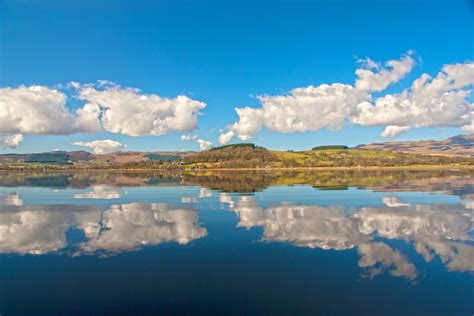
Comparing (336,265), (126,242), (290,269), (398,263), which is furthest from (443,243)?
(126,242)

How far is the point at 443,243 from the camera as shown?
20.6 meters

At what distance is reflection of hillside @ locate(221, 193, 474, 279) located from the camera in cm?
1794

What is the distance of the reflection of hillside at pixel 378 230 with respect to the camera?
17.9 metres

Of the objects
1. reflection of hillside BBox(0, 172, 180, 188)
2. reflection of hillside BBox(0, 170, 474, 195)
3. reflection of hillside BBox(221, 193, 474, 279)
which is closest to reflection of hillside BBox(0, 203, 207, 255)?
reflection of hillside BBox(221, 193, 474, 279)

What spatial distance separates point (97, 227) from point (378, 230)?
2050cm

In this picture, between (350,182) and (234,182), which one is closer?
(350,182)

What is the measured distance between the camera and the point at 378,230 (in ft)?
79.2

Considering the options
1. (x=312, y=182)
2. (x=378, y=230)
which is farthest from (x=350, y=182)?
(x=378, y=230)

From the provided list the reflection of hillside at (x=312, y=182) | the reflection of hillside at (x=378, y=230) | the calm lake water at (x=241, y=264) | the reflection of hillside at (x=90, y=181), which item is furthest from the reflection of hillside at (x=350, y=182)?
the calm lake water at (x=241, y=264)

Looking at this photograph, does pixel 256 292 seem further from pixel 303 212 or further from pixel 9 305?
pixel 303 212

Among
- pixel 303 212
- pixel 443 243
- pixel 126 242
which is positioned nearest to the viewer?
pixel 443 243

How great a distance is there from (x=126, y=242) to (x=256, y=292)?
36.6ft

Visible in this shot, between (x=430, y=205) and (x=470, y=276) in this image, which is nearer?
(x=470, y=276)

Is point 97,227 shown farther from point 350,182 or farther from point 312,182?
point 350,182
